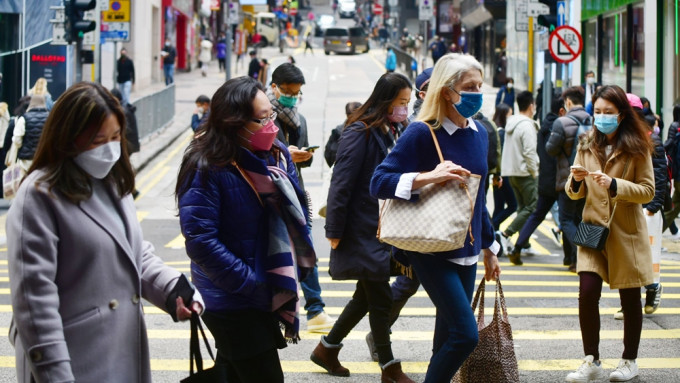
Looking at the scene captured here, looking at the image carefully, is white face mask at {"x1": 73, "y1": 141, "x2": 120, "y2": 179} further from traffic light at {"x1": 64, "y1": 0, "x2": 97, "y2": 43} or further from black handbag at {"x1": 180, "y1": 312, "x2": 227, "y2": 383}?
traffic light at {"x1": 64, "y1": 0, "x2": 97, "y2": 43}

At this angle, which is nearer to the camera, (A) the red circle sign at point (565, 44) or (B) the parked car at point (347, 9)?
(A) the red circle sign at point (565, 44)

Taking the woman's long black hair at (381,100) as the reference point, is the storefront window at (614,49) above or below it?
above

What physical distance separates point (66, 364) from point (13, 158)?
35.0 ft

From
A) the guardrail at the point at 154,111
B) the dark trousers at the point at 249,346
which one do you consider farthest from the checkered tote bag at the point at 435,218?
the guardrail at the point at 154,111

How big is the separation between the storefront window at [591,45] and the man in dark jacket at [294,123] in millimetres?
20952

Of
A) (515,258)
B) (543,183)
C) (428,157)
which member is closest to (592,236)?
(428,157)

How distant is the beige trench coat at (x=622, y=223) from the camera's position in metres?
6.28

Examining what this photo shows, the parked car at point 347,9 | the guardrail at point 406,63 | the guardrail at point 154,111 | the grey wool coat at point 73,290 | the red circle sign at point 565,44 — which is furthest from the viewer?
the parked car at point 347,9

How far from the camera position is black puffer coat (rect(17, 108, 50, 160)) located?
43.7 ft

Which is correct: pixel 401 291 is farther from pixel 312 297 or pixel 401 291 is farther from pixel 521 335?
pixel 521 335

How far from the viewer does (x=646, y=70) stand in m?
21.5

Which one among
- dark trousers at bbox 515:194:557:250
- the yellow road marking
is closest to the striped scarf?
the yellow road marking

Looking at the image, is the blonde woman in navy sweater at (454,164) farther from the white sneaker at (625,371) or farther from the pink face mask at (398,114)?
the white sneaker at (625,371)

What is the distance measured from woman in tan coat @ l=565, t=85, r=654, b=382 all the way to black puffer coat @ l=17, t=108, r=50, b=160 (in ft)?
28.2
